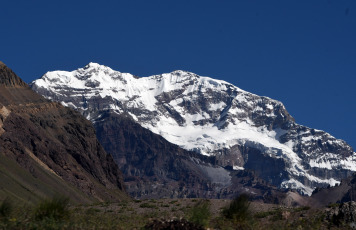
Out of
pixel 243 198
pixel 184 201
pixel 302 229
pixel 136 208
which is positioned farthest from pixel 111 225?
pixel 184 201

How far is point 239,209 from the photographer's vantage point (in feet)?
122

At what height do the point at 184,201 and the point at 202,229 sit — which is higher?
the point at 184,201

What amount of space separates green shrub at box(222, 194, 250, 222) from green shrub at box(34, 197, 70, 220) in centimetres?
901

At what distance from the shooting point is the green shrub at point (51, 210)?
112 feet

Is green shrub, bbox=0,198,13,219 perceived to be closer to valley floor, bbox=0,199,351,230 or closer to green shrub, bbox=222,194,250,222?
valley floor, bbox=0,199,351,230

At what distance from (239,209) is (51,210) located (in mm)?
10263

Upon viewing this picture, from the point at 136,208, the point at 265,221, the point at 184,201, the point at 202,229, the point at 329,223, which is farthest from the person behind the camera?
the point at 184,201

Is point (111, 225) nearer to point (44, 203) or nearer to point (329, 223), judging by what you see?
point (44, 203)

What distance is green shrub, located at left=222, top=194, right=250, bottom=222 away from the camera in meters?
36.9

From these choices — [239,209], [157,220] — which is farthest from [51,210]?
[239,209]

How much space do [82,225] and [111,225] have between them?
2.09m

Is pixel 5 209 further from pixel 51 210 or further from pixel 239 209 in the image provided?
pixel 239 209

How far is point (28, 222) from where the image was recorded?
32781 mm

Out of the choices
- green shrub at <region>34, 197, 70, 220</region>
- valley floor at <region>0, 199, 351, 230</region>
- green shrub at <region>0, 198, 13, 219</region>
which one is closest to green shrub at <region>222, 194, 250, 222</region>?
valley floor at <region>0, 199, 351, 230</region>
